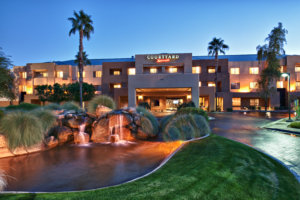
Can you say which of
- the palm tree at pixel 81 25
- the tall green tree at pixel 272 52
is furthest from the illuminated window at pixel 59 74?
the tall green tree at pixel 272 52

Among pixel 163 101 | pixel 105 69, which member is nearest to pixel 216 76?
pixel 163 101

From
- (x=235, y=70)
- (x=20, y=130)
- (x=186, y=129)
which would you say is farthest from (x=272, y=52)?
(x=20, y=130)

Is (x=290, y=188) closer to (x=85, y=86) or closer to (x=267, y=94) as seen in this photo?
(x=85, y=86)

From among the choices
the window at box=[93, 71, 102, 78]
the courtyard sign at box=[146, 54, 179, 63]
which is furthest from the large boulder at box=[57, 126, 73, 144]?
the window at box=[93, 71, 102, 78]

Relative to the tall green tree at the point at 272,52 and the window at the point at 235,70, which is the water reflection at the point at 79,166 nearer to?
the tall green tree at the point at 272,52

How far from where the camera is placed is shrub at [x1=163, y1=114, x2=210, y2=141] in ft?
24.2

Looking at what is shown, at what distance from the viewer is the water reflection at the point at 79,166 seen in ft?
14.0

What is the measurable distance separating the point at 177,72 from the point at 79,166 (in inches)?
1059

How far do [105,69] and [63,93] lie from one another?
9.76 m

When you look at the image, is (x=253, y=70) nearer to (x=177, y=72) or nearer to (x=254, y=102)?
(x=254, y=102)

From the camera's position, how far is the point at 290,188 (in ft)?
10.9

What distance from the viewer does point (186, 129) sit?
295 inches

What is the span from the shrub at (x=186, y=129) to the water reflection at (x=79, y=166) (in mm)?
594

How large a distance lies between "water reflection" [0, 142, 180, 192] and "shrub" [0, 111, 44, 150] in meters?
0.64
